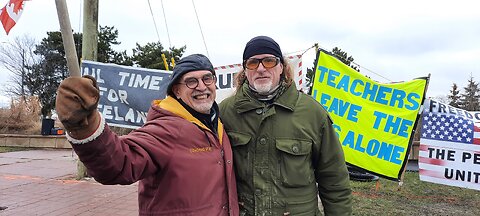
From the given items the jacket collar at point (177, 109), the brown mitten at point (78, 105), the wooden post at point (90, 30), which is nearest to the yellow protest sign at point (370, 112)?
the jacket collar at point (177, 109)

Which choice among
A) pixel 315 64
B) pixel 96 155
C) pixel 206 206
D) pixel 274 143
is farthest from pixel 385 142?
pixel 96 155

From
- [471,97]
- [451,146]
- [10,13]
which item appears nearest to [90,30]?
[10,13]

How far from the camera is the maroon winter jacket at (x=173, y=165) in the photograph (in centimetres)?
141

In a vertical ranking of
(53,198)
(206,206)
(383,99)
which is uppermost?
(383,99)

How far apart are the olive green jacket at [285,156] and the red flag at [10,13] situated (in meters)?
3.47

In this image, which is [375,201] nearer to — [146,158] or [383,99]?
[383,99]

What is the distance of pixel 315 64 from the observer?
548cm

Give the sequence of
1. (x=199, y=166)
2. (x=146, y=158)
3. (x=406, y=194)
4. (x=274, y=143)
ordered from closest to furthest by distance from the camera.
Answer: (x=146, y=158)
(x=199, y=166)
(x=274, y=143)
(x=406, y=194)

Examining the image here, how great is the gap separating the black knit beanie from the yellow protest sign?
326 cm

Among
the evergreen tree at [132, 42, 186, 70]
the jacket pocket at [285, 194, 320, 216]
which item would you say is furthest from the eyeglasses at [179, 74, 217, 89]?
the evergreen tree at [132, 42, 186, 70]

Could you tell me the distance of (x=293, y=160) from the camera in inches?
79.5

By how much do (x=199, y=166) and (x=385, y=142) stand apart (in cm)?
432

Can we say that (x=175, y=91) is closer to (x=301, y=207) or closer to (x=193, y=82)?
(x=193, y=82)

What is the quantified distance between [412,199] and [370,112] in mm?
1949
